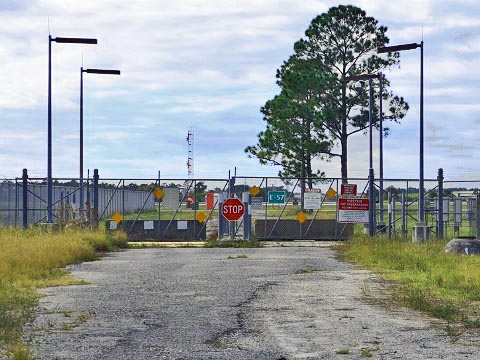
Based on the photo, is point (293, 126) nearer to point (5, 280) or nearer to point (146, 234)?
point (146, 234)

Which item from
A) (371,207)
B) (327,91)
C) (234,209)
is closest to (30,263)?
(234,209)

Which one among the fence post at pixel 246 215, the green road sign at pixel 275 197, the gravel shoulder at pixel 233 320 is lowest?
the gravel shoulder at pixel 233 320

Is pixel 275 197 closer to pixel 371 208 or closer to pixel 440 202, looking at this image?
pixel 371 208

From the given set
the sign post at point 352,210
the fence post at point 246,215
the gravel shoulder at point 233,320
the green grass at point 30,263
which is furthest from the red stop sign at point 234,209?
the gravel shoulder at point 233,320

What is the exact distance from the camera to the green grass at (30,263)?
486 inches

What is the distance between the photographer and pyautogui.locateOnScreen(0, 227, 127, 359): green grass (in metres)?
12.3

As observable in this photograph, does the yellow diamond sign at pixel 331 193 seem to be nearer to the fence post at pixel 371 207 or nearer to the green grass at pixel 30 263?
the fence post at pixel 371 207

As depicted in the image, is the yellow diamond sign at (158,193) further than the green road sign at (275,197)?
No

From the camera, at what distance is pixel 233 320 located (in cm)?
1336

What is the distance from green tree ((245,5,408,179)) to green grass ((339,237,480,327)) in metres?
26.0

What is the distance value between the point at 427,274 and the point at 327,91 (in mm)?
37774

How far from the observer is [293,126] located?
5838 centimetres

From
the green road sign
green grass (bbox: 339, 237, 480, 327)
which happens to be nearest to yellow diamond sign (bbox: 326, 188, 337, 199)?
the green road sign

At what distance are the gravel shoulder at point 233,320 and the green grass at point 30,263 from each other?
28 cm
